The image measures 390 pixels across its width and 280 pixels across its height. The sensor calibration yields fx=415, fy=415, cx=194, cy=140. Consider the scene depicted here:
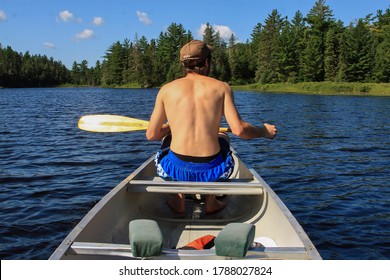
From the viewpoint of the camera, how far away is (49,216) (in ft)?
21.7

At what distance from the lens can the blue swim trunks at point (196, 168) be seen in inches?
164

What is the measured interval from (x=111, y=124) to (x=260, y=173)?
14.2 ft

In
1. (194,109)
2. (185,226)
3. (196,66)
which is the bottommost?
(185,226)

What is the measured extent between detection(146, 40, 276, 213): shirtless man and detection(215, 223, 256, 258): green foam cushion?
1.38 metres

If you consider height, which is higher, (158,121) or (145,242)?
(158,121)

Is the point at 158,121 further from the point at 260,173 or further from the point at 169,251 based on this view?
the point at 260,173

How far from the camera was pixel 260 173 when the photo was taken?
9742mm

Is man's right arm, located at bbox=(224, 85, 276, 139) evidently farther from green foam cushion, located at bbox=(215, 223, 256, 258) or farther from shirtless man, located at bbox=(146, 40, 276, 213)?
green foam cushion, located at bbox=(215, 223, 256, 258)

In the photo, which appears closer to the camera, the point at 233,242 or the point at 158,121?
the point at 233,242

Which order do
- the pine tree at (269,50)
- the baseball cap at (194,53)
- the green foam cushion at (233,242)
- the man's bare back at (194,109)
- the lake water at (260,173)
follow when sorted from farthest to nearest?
the pine tree at (269,50) < the lake water at (260,173) < the baseball cap at (194,53) < the man's bare back at (194,109) < the green foam cushion at (233,242)

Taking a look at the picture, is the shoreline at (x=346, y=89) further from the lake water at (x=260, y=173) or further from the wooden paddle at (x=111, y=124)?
the wooden paddle at (x=111, y=124)

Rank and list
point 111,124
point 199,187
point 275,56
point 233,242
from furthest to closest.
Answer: point 275,56 → point 111,124 → point 199,187 → point 233,242

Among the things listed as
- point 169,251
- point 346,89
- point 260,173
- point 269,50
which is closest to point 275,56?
point 269,50

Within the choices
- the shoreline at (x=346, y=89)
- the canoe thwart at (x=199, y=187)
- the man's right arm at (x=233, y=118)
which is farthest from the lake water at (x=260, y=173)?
the shoreline at (x=346, y=89)
